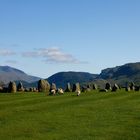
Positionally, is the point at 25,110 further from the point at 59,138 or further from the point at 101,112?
the point at 59,138

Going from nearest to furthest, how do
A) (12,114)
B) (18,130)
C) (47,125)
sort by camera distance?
(18,130), (47,125), (12,114)

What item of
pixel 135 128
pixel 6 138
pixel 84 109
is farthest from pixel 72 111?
pixel 6 138

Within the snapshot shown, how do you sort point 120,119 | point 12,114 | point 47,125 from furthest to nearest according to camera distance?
point 12,114, point 120,119, point 47,125

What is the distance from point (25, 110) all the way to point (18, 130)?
12439 mm

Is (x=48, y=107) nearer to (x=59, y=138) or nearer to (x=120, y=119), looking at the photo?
(x=120, y=119)

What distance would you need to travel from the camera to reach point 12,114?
4319cm

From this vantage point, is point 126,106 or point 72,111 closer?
point 72,111

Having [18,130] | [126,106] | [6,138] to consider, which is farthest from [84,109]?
[6,138]

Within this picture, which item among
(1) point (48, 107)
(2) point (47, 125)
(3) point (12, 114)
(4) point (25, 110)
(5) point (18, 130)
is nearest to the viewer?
(5) point (18, 130)

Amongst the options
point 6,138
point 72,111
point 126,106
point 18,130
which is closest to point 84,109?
point 72,111

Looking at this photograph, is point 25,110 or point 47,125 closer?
point 47,125

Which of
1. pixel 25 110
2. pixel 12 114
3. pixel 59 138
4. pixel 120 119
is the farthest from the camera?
pixel 25 110

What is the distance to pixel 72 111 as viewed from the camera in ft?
148

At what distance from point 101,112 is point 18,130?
43.7 feet
